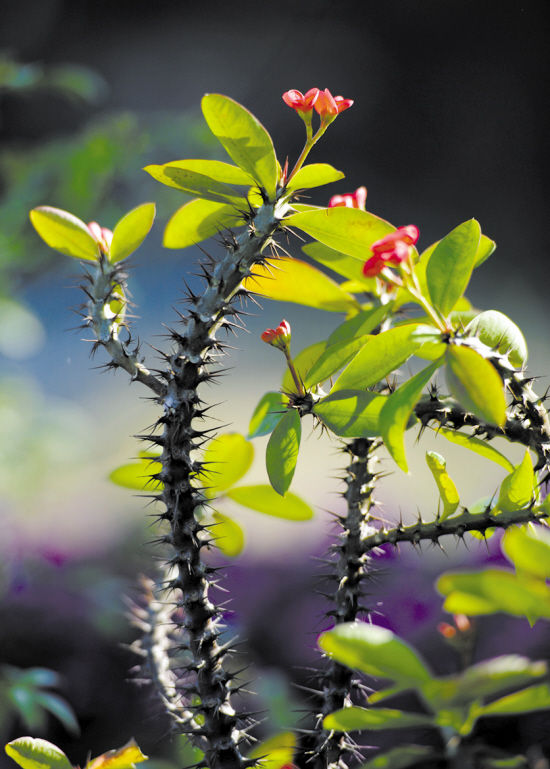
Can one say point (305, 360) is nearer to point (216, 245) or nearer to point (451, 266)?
point (451, 266)

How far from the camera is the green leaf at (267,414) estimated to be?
0.29 m

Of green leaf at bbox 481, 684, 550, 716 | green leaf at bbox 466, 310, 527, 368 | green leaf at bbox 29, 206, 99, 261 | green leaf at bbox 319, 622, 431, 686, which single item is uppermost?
green leaf at bbox 29, 206, 99, 261

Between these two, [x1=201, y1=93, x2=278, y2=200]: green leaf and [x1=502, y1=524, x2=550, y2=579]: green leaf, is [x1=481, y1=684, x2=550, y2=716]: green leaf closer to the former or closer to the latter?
[x1=502, y1=524, x2=550, y2=579]: green leaf

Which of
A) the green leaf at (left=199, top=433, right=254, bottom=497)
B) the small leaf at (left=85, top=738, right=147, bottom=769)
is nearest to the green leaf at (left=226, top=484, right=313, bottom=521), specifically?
the green leaf at (left=199, top=433, right=254, bottom=497)

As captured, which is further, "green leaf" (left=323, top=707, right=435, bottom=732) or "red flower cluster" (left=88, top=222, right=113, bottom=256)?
"red flower cluster" (left=88, top=222, right=113, bottom=256)

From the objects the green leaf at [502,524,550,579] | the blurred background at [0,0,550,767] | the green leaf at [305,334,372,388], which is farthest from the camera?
the blurred background at [0,0,550,767]

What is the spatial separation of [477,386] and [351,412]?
0.16 ft

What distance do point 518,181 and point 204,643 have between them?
2.76 ft

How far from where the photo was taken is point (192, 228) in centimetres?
25

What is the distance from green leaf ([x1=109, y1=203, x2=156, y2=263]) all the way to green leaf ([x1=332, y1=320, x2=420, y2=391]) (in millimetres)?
107

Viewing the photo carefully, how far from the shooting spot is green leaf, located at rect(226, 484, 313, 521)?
0.99 ft

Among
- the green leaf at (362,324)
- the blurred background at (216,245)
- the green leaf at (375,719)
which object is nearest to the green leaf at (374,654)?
the green leaf at (375,719)

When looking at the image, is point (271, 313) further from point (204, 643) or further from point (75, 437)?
point (204, 643)

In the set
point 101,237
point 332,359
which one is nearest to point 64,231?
point 101,237
